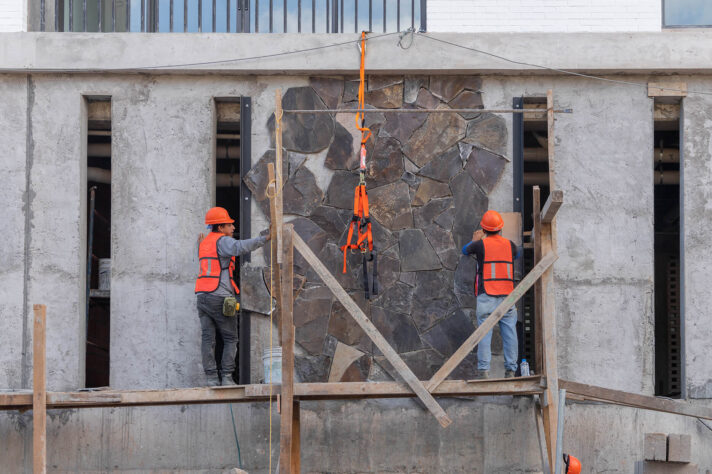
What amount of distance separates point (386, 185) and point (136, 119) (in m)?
2.95

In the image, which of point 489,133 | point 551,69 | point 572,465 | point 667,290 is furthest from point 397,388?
point 667,290

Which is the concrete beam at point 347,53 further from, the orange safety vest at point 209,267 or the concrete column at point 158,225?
the orange safety vest at point 209,267

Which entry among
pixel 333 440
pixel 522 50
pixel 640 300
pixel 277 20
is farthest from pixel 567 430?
pixel 277 20

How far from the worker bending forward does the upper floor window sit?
342 cm

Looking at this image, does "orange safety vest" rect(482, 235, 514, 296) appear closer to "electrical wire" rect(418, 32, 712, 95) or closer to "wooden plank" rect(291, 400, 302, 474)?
"electrical wire" rect(418, 32, 712, 95)

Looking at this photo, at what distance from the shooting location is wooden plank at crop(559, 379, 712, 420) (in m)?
11.7

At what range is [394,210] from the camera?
13062 millimetres

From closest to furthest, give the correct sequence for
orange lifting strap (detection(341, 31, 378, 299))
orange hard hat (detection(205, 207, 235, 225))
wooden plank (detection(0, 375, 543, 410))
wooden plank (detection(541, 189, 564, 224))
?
wooden plank (detection(541, 189, 564, 224)), wooden plank (detection(0, 375, 543, 410)), orange hard hat (detection(205, 207, 235, 225)), orange lifting strap (detection(341, 31, 378, 299))

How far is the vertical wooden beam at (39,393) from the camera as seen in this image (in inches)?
441

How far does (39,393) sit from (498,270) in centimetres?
482

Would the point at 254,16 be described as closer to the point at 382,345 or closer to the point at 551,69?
the point at 551,69

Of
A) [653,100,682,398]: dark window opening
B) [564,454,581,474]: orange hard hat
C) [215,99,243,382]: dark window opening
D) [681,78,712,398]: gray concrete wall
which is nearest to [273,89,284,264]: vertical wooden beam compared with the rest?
[215,99,243,382]: dark window opening

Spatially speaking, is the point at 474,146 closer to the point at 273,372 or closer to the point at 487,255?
the point at 487,255

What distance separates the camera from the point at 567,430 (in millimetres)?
12508
